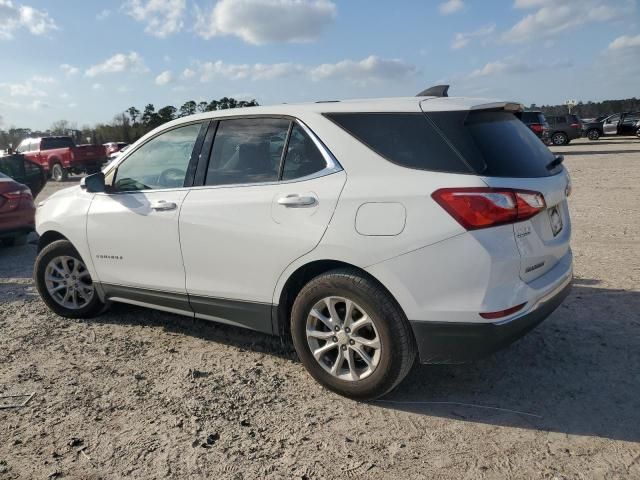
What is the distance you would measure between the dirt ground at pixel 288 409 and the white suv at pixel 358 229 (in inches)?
13.4

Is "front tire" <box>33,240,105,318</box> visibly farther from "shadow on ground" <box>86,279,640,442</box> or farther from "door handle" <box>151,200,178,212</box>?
"door handle" <box>151,200,178,212</box>

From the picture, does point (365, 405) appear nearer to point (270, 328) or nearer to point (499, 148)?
point (270, 328)

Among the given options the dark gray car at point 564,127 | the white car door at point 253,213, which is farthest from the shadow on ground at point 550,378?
the dark gray car at point 564,127

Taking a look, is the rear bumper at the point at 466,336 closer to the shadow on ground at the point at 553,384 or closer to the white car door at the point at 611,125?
the shadow on ground at the point at 553,384

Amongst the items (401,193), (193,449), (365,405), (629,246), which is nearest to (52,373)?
(193,449)

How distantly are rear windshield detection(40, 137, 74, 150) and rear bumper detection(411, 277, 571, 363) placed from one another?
80.9ft

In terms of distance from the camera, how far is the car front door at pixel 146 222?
399 centimetres

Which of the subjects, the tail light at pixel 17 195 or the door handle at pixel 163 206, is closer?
the door handle at pixel 163 206

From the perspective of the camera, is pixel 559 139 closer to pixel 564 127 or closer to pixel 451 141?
pixel 564 127

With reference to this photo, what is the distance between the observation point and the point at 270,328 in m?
3.63

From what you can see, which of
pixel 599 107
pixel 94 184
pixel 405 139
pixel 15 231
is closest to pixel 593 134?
pixel 599 107

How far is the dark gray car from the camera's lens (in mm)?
29750

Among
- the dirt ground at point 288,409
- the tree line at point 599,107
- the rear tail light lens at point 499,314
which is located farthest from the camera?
the tree line at point 599,107

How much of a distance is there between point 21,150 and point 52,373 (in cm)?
2589
